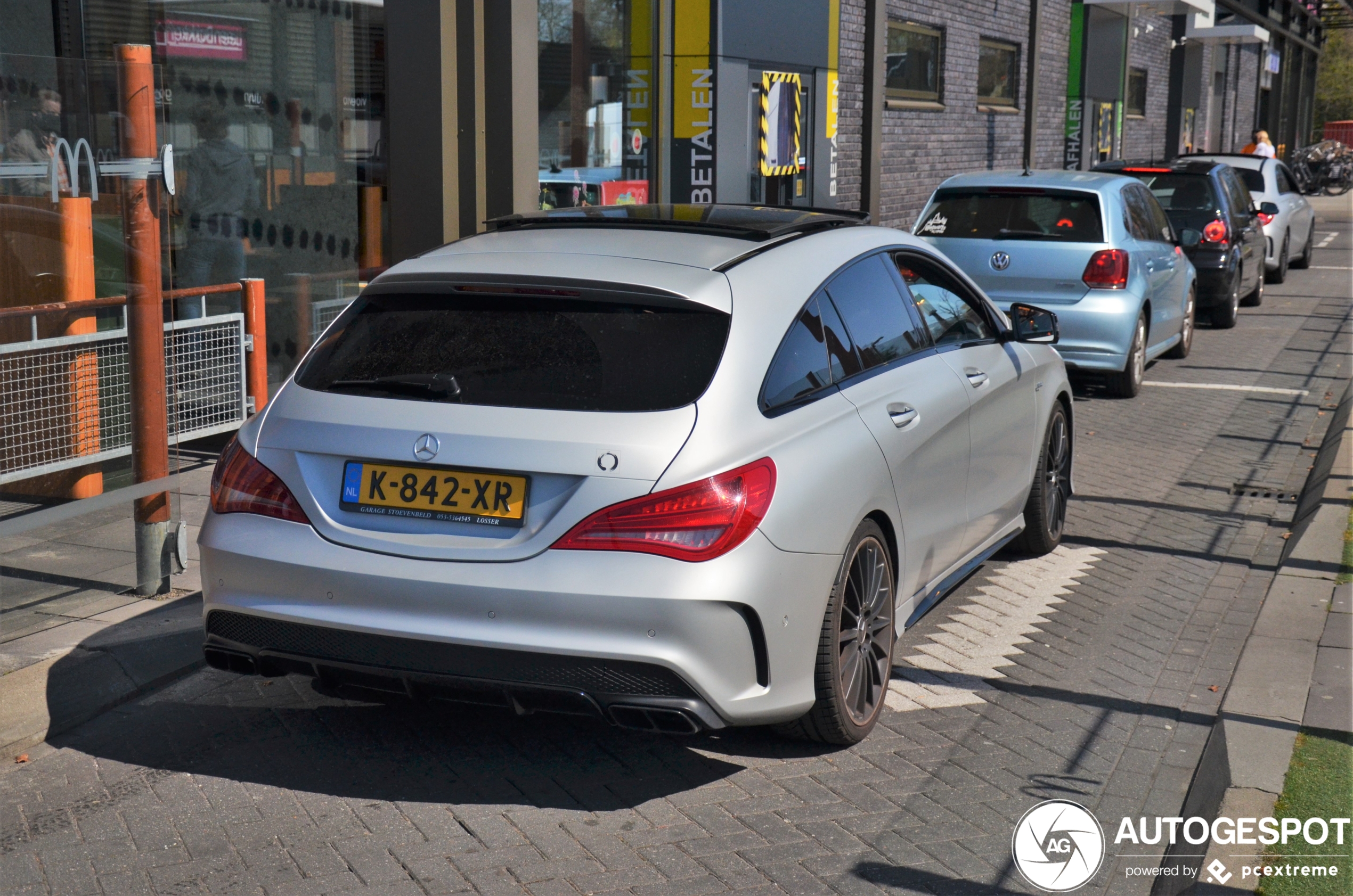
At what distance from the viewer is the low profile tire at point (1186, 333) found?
13.3 metres

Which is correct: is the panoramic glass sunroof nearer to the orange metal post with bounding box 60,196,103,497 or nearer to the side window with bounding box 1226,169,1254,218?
the orange metal post with bounding box 60,196,103,497

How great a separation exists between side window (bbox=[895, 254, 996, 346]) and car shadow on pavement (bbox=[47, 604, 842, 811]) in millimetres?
1842

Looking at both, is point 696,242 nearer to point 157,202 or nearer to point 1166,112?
point 157,202

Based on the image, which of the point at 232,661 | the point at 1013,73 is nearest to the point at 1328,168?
the point at 1013,73

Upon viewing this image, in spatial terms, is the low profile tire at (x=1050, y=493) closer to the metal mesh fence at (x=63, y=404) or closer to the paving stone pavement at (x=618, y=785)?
the paving stone pavement at (x=618, y=785)

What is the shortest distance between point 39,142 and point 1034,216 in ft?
24.6

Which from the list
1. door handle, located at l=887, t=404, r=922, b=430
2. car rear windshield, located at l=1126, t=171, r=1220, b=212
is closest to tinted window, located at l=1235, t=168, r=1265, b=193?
car rear windshield, located at l=1126, t=171, r=1220, b=212

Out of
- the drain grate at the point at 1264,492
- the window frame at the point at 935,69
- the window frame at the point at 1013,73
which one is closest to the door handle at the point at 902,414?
the drain grate at the point at 1264,492

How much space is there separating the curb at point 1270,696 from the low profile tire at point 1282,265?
14001mm

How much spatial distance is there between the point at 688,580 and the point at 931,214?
26.3 feet

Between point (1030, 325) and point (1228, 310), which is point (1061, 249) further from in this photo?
point (1228, 310)

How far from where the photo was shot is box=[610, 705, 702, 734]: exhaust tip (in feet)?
12.5

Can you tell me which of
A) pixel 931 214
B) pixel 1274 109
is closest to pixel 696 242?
pixel 931 214

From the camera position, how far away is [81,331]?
245 inches
